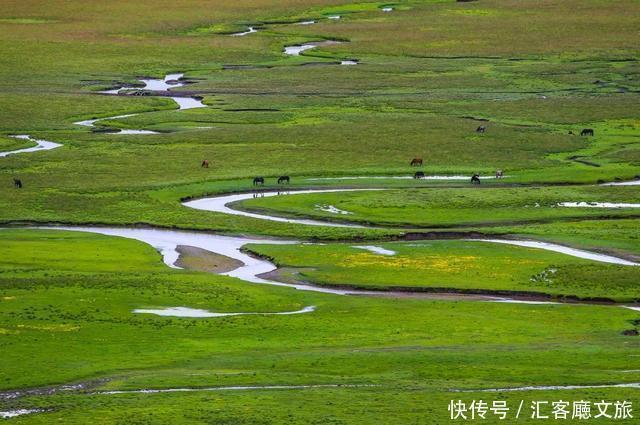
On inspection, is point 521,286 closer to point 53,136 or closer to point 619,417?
point 619,417

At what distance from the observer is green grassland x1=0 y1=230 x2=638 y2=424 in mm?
34906

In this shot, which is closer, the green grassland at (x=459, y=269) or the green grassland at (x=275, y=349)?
the green grassland at (x=275, y=349)

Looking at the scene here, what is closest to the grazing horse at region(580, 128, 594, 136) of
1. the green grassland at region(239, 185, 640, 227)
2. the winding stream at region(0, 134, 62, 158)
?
the green grassland at region(239, 185, 640, 227)

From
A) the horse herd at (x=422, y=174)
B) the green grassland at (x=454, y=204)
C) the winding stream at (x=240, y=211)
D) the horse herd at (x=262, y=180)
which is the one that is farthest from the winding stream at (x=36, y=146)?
the horse herd at (x=422, y=174)

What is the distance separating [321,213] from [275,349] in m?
24.2

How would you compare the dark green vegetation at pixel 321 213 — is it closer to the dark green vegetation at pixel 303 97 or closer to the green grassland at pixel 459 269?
the green grassland at pixel 459 269

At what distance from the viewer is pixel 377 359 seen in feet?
130

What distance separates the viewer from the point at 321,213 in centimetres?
6494

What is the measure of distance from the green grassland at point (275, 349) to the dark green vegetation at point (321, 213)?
124mm

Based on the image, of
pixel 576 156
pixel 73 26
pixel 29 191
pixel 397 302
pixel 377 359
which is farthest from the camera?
pixel 73 26

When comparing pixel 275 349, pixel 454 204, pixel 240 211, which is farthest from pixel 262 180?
pixel 275 349

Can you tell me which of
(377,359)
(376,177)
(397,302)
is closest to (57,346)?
(377,359)

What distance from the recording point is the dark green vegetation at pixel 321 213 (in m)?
37.9

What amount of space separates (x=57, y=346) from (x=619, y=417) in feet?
57.0
